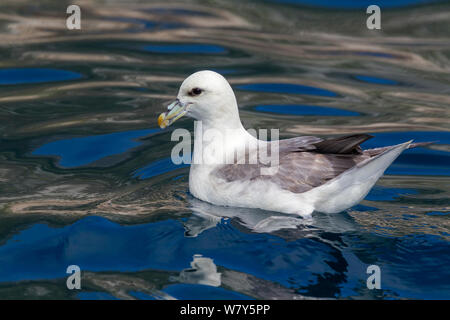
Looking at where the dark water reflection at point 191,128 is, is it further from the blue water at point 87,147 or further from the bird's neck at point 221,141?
the bird's neck at point 221,141

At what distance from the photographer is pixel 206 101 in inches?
270

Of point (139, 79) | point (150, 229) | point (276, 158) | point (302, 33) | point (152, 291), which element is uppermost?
point (302, 33)

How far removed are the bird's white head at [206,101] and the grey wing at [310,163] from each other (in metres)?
0.71

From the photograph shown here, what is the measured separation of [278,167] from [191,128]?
10.5ft

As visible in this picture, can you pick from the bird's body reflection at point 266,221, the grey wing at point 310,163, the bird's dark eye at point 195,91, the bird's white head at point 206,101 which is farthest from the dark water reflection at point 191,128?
the bird's dark eye at point 195,91

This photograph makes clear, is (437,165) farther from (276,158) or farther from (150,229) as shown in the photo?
(150,229)

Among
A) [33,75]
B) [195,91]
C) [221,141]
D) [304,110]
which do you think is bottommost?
[221,141]

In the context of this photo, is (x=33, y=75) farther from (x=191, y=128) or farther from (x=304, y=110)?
(x=304, y=110)

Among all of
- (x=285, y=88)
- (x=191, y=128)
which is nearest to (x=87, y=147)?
(x=191, y=128)

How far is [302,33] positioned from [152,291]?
25.6ft

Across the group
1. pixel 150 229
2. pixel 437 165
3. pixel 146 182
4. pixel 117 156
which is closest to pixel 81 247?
pixel 150 229

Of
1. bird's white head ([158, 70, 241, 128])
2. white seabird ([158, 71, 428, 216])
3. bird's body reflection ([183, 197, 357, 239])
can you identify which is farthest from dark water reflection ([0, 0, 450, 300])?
bird's white head ([158, 70, 241, 128])

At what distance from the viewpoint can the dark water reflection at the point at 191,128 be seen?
5.71 meters

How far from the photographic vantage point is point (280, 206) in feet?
21.3
